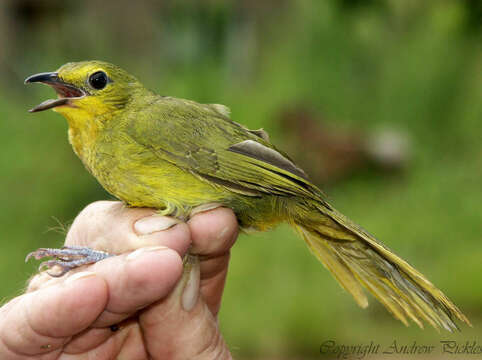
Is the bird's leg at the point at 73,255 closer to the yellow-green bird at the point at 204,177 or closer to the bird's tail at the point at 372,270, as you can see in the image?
the yellow-green bird at the point at 204,177

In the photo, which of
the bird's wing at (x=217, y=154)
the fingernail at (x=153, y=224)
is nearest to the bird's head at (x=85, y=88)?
the bird's wing at (x=217, y=154)

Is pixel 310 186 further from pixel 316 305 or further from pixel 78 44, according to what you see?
pixel 78 44

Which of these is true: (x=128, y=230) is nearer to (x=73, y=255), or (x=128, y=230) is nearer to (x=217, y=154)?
(x=73, y=255)

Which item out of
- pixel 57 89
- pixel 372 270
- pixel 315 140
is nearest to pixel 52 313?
pixel 57 89

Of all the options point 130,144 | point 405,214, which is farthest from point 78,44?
point 130,144

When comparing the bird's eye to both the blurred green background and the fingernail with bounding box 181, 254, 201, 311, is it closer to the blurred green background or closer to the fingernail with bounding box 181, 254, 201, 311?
the fingernail with bounding box 181, 254, 201, 311
